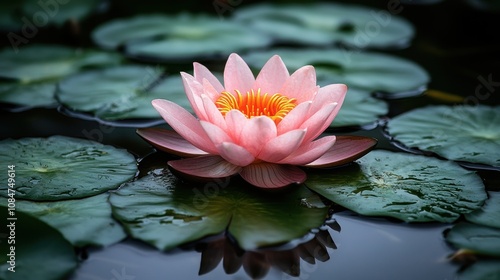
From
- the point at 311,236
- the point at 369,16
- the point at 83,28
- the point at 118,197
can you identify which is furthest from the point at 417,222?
the point at 83,28

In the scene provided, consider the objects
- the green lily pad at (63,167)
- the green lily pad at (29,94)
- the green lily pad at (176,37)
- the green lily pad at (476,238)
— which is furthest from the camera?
the green lily pad at (176,37)

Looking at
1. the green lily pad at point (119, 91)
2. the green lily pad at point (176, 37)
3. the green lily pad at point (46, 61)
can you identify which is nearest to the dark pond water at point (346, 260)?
the green lily pad at point (119, 91)

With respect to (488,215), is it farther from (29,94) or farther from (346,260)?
(29,94)

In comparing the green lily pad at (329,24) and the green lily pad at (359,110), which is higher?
the green lily pad at (329,24)

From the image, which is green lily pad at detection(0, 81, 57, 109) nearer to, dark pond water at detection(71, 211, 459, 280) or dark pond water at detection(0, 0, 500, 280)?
dark pond water at detection(0, 0, 500, 280)

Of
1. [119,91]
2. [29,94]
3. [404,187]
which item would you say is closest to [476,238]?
[404,187]

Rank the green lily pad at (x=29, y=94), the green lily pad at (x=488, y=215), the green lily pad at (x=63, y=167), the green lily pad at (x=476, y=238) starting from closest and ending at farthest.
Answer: the green lily pad at (x=476, y=238)
the green lily pad at (x=488, y=215)
the green lily pad at (x=63, y=167)
the green lily pad at (x=29, y=94)

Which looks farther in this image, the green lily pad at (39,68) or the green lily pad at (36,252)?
the green lily pad at (39,68)

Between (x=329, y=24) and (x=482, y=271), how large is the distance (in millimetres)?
2235

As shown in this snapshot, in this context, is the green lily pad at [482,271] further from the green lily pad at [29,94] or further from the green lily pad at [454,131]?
the green lily pad at [29,94]

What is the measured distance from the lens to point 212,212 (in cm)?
167

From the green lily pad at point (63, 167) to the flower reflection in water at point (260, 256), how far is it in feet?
1.39

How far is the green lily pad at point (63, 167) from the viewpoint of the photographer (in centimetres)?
177

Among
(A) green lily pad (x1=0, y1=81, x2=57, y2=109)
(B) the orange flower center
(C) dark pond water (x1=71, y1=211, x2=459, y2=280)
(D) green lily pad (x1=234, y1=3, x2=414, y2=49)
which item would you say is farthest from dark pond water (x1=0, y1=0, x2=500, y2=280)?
(D) green lily pad (x1=234, y1=3, x2=414, y2=49)
